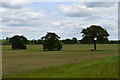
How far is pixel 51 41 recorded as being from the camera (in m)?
65.1

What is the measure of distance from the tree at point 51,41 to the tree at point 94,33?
9.86 m

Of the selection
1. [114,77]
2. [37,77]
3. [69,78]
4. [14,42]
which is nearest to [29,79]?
[37,77]

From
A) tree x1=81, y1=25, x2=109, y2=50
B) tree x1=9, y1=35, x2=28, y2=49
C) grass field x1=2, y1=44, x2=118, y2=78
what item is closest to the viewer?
grass field x1=2, y1=44, x2=118, y2=78

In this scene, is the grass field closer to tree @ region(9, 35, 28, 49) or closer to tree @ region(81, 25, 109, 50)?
tree @ region(81, 25, 109, 50)

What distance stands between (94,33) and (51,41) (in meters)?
15.2

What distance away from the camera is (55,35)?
219 feet

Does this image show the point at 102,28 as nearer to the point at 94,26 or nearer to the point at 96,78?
the point at 94,26

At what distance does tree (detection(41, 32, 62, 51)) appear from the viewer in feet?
214

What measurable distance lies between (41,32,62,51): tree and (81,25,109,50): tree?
9862mm

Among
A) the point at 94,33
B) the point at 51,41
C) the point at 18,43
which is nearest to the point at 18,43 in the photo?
the point at 18,43

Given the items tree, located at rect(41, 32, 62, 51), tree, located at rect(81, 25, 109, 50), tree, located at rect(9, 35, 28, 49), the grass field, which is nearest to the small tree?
tree, located at rect(9, 35, 28, 49)

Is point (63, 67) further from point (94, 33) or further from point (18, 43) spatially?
point (18, 43)

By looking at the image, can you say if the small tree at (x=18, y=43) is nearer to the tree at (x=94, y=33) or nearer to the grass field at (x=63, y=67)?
the tree at (x=94, y=33)

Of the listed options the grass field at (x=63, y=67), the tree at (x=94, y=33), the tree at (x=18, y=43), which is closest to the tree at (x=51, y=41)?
the tree at (x=94, y=33)
